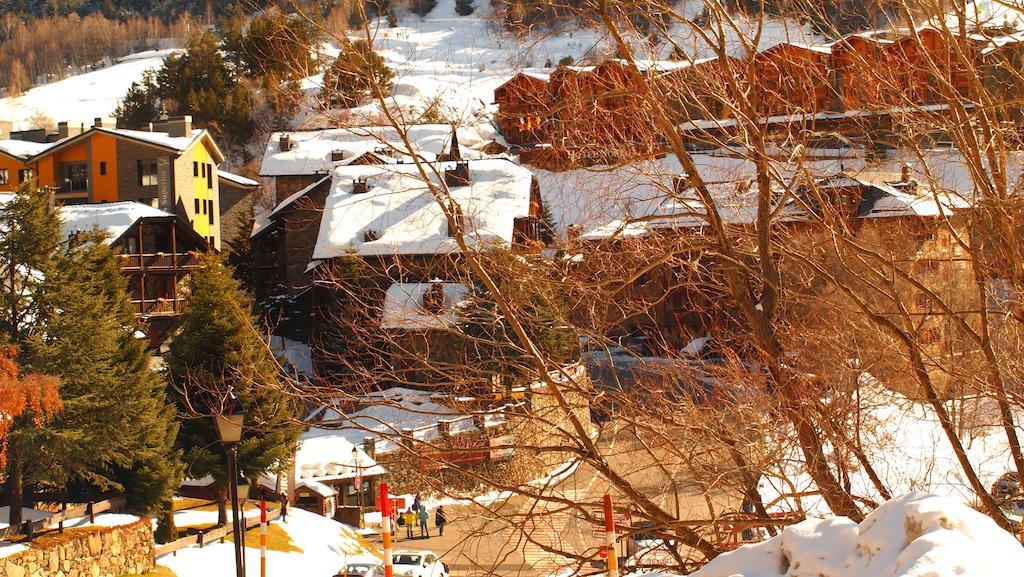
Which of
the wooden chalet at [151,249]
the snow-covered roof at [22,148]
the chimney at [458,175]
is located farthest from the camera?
the snow-covered roof at [22,148]

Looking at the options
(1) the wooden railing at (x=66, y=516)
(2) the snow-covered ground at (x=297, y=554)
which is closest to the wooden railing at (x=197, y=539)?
(2) the snow-covered ground at (x=297, y=554)

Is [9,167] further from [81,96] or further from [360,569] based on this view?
[81,96]

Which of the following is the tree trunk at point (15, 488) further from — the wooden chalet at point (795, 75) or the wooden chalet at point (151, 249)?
the wooden chalet at point (795, 75)

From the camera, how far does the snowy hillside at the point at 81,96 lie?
9531cm

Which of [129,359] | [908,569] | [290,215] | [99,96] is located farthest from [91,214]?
[99,96]

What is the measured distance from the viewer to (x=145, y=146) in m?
45.6

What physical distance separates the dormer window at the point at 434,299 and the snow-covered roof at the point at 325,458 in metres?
19.9

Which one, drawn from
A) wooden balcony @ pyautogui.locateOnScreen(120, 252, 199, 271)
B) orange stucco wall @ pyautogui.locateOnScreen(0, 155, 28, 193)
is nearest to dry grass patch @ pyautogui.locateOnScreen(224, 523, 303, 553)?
wooden balcony @ pyautogui.locateOnScreen(120, 252, 199, 271)

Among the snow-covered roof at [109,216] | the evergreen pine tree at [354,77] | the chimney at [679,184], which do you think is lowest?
the chimney at [679,184]

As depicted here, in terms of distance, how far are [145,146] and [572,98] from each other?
136ft

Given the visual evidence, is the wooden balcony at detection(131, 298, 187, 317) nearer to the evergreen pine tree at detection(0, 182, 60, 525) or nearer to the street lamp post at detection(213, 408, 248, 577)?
the evergreen pine tree at detection(0, 182, 60, 525)

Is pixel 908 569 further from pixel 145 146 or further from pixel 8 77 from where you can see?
pixel 8 77

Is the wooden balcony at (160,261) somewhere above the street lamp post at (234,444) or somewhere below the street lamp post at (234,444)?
above

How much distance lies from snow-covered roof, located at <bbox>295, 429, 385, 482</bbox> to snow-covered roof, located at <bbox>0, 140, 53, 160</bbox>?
23.3m
